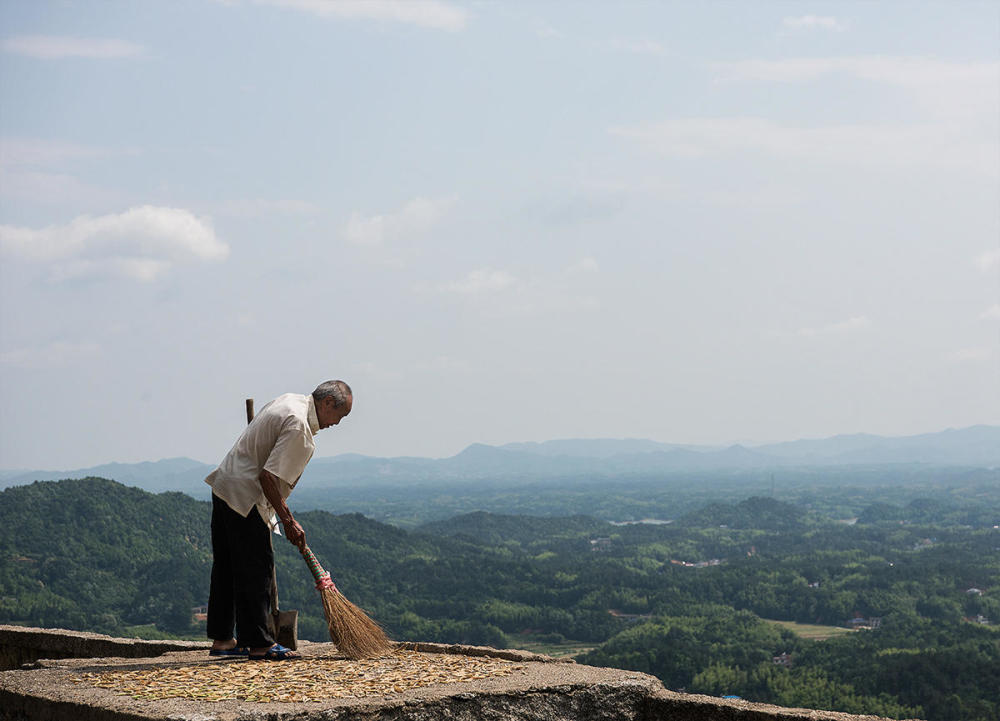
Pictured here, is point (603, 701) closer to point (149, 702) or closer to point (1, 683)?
point (149, 702)

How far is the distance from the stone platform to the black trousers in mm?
285

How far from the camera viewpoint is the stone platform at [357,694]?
177 inches

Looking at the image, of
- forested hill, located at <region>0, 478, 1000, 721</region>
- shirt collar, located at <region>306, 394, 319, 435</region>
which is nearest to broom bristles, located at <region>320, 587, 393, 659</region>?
shirt collar, located at <region>306, 394, 319, 435</region>

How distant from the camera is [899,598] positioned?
242 ft

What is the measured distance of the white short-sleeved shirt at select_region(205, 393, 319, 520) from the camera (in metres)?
5.78

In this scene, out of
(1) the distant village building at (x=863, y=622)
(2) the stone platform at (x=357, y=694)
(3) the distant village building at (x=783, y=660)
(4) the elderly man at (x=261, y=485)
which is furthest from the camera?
(1) the distant village building at (x=863, y=622)

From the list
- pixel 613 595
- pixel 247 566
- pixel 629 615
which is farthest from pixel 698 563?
pixel 247 566

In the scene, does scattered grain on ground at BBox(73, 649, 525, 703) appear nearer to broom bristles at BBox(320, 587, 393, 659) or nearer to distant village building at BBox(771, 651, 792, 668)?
broom bristles at BBox(320, 587, 393, 659)

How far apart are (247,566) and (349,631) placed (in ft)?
2.28

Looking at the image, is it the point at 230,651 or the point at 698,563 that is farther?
the point at 698,563

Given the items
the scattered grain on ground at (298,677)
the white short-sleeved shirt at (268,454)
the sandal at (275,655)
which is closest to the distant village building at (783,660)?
the sandal at (275,655)

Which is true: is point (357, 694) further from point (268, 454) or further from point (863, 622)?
point (863, 622)

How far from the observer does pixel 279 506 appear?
5707mm

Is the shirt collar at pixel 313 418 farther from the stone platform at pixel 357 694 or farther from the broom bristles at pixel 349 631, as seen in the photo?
the stone platform at pixel 357 694
